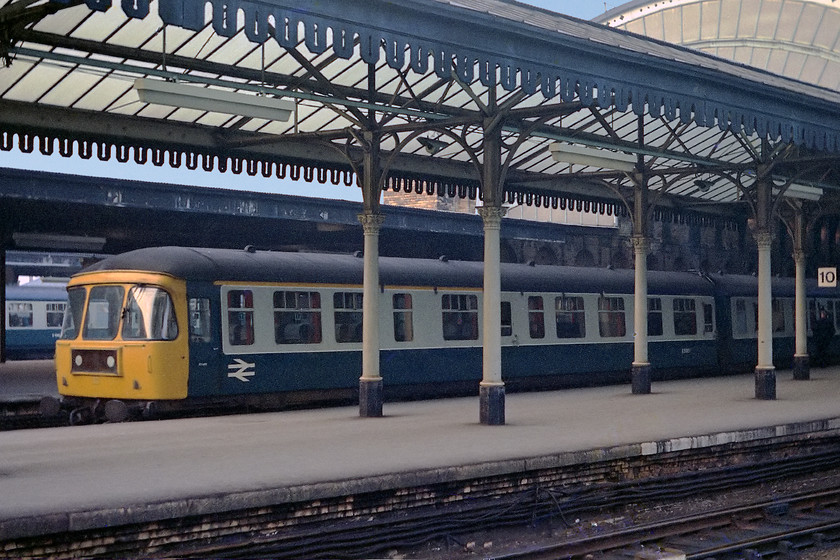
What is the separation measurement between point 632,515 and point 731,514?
3.33 feet

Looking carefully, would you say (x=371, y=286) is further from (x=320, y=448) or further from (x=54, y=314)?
(x=54, y=314)

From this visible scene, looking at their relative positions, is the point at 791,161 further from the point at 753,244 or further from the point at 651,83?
the point at 753,244

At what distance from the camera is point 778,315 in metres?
25.6

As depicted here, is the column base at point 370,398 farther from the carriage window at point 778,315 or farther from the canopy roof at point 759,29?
the canopy roof at point 759,29

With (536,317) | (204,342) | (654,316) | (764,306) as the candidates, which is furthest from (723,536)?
(654,316)

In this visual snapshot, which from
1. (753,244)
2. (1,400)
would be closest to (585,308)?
(1,400)

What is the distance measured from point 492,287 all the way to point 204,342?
3963mm

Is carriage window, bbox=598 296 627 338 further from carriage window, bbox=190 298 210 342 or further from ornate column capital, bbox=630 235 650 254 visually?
carriage window, bbox=190 298 210 342

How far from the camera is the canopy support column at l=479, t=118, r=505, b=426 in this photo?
13508 mm

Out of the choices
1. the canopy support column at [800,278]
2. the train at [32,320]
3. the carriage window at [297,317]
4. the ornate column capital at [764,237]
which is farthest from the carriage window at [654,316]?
the train at [32,320]

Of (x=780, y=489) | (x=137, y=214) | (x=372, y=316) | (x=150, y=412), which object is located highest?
(x=137, y=214)

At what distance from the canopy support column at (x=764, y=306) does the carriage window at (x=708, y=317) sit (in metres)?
4.97

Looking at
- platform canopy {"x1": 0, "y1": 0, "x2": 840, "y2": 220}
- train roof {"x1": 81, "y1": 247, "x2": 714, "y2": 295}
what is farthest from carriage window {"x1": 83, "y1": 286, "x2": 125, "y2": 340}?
platform canopy {"x1": 0, "y1": 0, "x2": 840, "y2": 220}

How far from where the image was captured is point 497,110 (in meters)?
13.4
